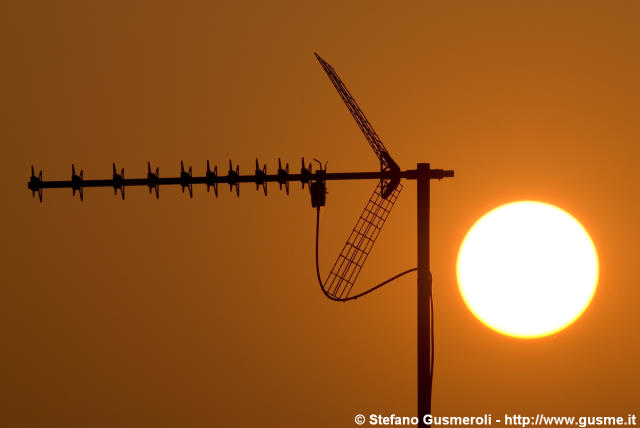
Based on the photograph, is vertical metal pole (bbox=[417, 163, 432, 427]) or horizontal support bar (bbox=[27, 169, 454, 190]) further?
horizontal support bar (bbox=[27, 169, 454, 190])

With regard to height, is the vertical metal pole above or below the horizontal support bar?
below

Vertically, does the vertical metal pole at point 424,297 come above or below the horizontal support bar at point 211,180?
below

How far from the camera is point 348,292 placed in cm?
742

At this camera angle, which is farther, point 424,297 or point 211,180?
point 211,180

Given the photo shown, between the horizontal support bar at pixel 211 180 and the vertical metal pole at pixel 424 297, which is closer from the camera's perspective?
the vertical metal pole at pixel 424 297

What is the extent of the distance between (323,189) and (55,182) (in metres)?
2.87

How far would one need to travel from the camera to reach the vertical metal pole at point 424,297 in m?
7.02

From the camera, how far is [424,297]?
23.2 ft

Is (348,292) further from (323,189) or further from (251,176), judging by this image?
(251,176)

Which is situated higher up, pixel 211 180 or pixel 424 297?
pixel 211 180

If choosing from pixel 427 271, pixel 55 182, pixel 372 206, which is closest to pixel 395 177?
pixel 372 206

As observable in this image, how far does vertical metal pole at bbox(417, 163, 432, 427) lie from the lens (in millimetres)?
7020

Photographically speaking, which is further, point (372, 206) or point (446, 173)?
point (372, 206)

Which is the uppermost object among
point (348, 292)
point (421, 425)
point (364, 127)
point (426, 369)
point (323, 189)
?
point (364, 127)
